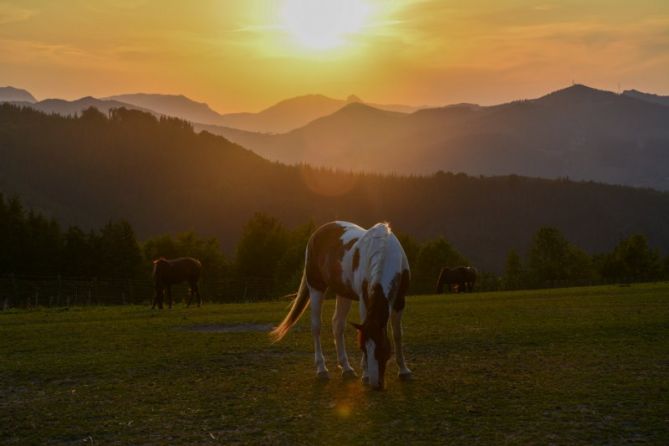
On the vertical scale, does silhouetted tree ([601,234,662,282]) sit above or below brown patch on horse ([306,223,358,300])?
above

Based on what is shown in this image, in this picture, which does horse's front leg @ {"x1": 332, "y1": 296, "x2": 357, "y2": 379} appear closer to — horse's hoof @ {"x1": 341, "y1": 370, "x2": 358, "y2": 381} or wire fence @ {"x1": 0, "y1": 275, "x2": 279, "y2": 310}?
horse's hoof @ {"x1": 341, "y1": 370, "x2": 358, "y2": 381}

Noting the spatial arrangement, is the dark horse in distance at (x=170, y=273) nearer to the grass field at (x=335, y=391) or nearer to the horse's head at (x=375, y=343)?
the grass field at (x=335, y=391)

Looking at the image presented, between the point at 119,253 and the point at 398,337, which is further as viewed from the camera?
the point at 119,253

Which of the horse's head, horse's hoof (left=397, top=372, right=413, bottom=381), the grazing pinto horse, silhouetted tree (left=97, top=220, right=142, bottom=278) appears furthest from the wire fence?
the horse's head

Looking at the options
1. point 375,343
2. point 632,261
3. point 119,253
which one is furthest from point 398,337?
A: point 632,261

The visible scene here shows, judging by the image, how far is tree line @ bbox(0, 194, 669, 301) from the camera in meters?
67.6

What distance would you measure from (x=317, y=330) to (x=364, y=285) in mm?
1802

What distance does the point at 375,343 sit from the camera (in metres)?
9.83

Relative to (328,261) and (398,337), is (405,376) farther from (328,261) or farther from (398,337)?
(328,261)

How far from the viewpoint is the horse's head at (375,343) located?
9.81m

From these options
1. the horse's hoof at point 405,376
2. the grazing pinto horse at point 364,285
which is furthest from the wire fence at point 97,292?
the horse's hoof at point 405,376

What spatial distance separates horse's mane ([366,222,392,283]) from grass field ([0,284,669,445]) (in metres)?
1.78

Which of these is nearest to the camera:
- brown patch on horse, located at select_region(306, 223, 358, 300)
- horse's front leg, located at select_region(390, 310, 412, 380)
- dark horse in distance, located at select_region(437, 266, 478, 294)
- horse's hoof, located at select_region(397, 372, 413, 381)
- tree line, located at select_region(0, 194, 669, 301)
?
horse's front leg, located at select_region(390, 310, 412, 380)

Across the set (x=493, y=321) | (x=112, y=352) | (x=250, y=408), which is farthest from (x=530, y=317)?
(x=250, y=408)
